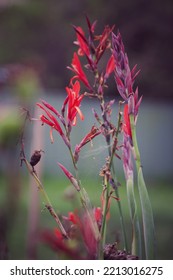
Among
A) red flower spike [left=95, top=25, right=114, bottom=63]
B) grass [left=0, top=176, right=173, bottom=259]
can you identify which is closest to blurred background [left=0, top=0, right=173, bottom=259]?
grass [left=0, top=176, right=173, bottom=259]

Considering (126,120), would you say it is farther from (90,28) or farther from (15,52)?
(15,52)

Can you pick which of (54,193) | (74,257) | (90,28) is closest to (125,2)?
(54,193)

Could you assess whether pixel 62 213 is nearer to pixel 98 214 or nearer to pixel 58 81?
pixel 98 214

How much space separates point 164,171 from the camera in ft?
3.66

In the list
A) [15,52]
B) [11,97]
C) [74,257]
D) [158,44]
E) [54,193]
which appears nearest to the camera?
[74,257]

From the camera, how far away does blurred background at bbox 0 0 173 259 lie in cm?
100

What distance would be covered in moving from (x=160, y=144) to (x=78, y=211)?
73 centimetres

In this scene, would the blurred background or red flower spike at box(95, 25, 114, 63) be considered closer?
red flower spike at box(95, 25, 114, 63)

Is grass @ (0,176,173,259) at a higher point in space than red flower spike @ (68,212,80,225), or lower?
higher

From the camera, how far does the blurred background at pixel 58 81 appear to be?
1.00 meters

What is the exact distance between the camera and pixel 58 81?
1.25 meters

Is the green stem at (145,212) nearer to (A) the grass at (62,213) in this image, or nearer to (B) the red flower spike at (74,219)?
(B) the red flower spike at (74,219)

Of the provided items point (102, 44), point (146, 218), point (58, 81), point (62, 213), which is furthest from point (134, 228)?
point (58, 81)

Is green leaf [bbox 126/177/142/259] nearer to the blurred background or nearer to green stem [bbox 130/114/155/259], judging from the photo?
green stem [bbox 130/114/155/259]
